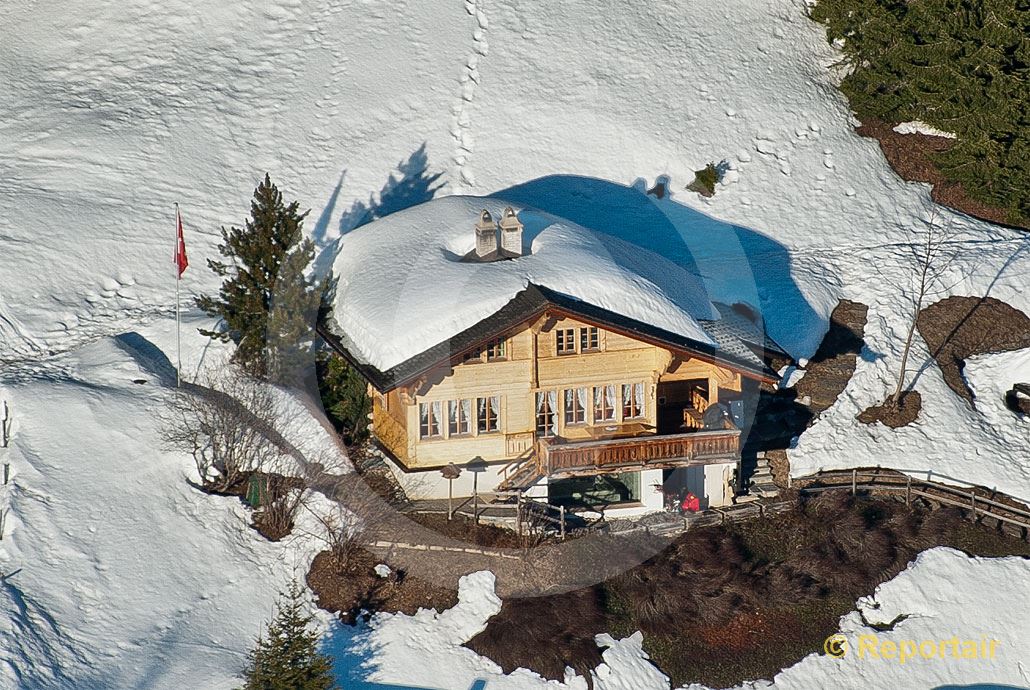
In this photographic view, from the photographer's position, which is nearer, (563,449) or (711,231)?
(563,449)

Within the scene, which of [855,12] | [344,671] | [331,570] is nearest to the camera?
[344,671]

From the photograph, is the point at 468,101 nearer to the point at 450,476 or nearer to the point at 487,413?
the point at 487,413

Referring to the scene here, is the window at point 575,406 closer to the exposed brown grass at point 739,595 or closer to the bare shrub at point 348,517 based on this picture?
the exposed brown grass at point 739,595

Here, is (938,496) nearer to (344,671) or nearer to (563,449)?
(563,449)

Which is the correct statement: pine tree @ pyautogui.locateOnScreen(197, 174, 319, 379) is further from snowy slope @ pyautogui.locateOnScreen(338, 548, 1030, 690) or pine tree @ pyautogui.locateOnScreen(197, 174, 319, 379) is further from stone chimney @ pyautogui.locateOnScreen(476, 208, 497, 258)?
snowy slope @ pyautogui.locateOnScreen(338, 548, 1030, 690)

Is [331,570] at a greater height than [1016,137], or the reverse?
[1016,137]

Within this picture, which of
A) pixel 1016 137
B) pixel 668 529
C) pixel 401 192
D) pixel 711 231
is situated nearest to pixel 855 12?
pixel 1016 137

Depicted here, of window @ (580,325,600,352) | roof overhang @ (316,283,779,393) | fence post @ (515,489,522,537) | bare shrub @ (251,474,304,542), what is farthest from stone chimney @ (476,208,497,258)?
bare shrub @ (251,474,304,542)

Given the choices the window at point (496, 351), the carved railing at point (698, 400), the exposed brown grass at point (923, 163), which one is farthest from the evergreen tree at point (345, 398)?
the exposed brown grass at point (923, 163)
